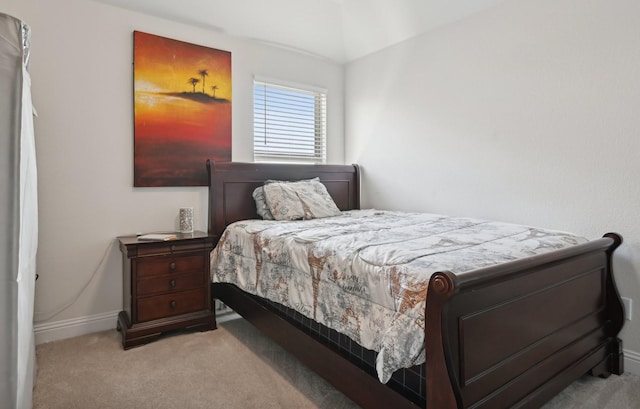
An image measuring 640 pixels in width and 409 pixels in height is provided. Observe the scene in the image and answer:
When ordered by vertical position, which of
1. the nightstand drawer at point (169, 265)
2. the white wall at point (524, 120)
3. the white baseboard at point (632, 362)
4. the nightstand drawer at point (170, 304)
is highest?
the white wall at point (524, 120)

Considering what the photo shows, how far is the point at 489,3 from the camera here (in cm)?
279

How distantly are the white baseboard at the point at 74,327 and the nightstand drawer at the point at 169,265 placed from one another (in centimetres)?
59

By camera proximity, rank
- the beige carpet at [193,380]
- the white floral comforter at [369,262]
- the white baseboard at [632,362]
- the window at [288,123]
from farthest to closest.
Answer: the window at [288,123] → the white baseboard at [632,362] → the beige carpet at [193,380] → the white floral comforter at [369,262]

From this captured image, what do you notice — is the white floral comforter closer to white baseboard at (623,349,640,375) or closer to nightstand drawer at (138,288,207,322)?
nightstand drawer at (138,288,207,322)

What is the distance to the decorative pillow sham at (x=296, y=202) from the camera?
296 cm

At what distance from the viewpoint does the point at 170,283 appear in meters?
2.60

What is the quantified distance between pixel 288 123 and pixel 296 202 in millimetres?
1075

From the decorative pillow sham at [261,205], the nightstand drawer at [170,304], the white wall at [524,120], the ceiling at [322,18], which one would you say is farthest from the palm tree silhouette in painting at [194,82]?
the white wall at [524,120]

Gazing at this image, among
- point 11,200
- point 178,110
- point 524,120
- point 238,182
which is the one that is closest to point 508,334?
point 524,120

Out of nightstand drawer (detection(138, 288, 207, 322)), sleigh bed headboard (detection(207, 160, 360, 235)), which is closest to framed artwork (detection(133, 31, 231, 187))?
sleigh bed headboard (detection(207, 160, 360, 235))

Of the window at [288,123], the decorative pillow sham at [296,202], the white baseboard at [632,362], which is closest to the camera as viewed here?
the white baseboard at [632,362]

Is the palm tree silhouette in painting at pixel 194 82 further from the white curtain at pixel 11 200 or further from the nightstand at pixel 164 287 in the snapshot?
the white curtain at pixel 11 200

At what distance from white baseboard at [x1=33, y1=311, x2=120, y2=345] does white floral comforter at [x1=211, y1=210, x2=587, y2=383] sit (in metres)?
0.84

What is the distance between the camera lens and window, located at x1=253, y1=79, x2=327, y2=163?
3.53m
